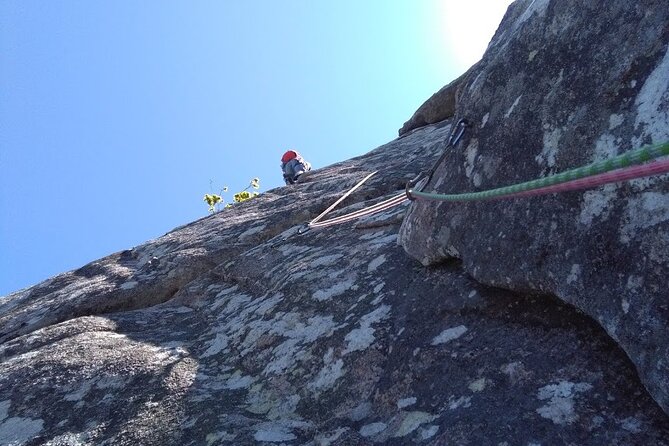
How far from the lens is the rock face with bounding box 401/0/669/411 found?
1646 millimetres

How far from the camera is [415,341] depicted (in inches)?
97.9

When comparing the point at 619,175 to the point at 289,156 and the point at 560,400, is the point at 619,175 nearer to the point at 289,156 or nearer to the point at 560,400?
the point at 560,400

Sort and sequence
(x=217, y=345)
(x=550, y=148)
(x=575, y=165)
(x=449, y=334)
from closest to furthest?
(x=575, y=165) → (x=550, y=148) → (x=449, y=334) → (x=217, y=345)

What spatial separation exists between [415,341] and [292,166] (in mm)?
8071

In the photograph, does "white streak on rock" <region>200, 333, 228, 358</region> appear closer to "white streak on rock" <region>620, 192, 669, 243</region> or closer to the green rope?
the green rope

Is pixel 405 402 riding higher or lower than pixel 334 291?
lower

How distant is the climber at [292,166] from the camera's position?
10234 millimetres

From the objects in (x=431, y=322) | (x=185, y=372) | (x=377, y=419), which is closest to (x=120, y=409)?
(x=185, y=372)

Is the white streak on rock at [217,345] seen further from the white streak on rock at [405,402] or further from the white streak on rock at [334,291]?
the white streak on rock at [405,402]

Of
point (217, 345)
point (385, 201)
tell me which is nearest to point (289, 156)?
point (385, 201)

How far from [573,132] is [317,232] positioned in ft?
9.88

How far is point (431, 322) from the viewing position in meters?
2.54

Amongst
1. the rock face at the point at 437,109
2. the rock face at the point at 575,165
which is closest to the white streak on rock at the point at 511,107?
the rock face at the point at 575,165

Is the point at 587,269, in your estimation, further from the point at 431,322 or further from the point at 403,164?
Result: the point at 403,164
